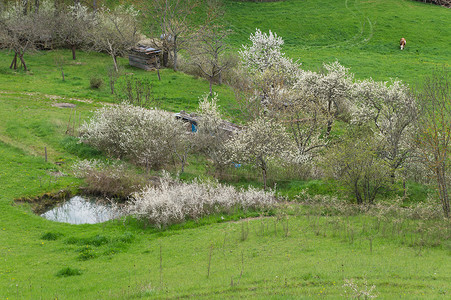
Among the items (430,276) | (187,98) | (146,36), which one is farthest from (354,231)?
(146,36)

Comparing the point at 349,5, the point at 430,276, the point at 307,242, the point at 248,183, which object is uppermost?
the point at 349,5

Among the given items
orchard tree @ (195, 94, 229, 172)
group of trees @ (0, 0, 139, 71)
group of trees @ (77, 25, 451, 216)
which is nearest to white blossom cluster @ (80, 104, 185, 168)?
group of trees @ (77, 25, 451, 216)

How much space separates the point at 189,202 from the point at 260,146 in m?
6.66

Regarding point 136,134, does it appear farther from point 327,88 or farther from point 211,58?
point 211,58

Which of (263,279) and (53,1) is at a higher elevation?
(53,1)

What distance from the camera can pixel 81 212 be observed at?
2845 centimetres

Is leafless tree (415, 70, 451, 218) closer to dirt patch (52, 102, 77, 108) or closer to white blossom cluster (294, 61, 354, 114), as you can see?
white blossom cluster (294, 61, 354, 114)

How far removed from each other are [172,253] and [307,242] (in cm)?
583

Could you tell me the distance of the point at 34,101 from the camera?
42688 mm

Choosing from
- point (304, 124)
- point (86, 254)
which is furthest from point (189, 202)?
point (304, 124)

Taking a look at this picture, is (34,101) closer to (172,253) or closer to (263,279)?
(172,253)

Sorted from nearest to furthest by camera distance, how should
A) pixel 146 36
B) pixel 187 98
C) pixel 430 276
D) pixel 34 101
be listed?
pixel 430 276 < pixel 34 101 < pixel 187 98 < pixel 146 36

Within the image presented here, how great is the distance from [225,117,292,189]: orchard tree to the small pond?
8.55 metres

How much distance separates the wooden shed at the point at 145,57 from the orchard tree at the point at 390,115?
991 inches
